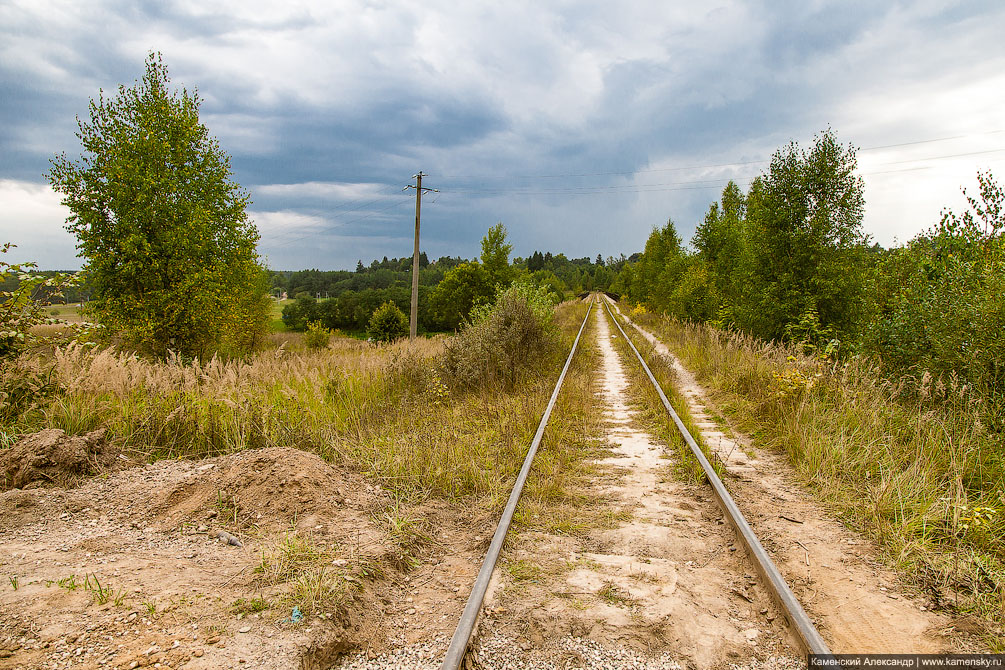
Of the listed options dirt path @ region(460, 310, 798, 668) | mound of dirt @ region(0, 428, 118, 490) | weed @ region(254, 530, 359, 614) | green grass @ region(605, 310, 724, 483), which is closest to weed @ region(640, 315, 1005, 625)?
green grass @ region(605, 310, 724, 483)

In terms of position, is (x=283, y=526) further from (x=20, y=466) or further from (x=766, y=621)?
(x=766, y=621)

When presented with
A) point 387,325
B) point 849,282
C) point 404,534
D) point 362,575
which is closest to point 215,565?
point 362,575

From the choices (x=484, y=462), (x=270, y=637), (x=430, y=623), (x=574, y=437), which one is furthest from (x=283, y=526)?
(x=574, y=437)

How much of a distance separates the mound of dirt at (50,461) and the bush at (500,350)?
580 centimetres

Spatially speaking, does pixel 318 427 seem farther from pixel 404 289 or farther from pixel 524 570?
pixel 404 289

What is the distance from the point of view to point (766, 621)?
3061 mm

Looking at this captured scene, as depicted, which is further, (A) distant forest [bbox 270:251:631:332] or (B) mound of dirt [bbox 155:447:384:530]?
(A) distant forest [bbox 270:251:631:332]

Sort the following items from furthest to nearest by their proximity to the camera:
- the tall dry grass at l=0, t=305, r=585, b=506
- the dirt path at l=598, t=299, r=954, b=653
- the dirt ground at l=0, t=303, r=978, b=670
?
the tall dry grass at l=0, t=305, r=585, b=506 → the dirt path at l=598, t=299, r=954, b=653 → the dirt ground at l=0, t=303, r=978, b=670

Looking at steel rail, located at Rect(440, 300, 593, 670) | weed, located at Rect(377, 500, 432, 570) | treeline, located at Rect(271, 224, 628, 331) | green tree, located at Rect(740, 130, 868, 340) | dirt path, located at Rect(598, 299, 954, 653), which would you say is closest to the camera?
steel rail, located at Rect(440, 300, 593, 670)

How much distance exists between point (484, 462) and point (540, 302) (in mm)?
12871

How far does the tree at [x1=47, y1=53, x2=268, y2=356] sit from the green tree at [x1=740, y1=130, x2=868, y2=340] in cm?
1683

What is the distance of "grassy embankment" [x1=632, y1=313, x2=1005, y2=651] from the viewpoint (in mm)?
3516

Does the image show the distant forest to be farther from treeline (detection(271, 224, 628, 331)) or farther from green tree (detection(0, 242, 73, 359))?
green tree (detection(0, 242, 73, 359))

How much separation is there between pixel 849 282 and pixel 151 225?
1997 centimetres
